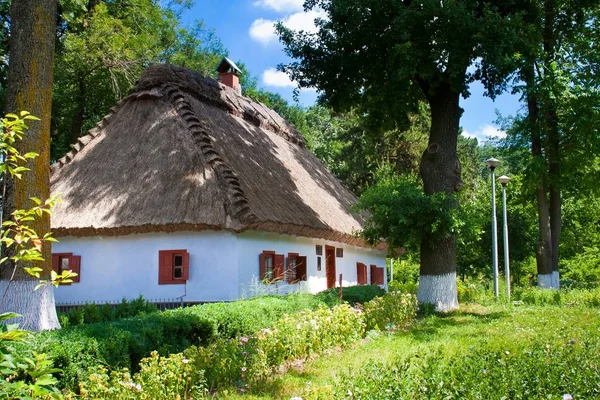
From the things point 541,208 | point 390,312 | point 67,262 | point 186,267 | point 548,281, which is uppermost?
point 541,208

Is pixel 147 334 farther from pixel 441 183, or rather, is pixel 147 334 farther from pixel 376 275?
pixel 376 275

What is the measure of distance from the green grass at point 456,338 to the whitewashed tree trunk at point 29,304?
3.71m

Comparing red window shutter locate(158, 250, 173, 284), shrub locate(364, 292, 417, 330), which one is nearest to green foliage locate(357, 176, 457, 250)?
shrub locate(364, 292, 417, 330)

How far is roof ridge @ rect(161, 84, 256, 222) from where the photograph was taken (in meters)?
14.1

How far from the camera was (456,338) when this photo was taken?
10961 millimetres

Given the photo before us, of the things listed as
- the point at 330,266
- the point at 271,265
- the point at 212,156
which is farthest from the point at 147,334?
the point at 330,266

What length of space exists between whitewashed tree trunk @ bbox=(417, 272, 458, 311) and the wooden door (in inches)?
206

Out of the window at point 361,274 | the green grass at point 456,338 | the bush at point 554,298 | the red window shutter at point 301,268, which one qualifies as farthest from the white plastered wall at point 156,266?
the bush at point 554,298

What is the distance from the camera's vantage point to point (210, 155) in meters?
15.6

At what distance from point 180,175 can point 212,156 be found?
0.96 m

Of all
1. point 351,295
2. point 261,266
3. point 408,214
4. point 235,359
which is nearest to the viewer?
point 235,359

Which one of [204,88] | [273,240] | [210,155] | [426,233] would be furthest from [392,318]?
[204,88]

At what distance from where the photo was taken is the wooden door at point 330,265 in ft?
66.3

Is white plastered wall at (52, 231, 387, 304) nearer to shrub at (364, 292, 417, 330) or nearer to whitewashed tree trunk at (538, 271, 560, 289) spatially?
shrub at (364, 292, 417, 330)
